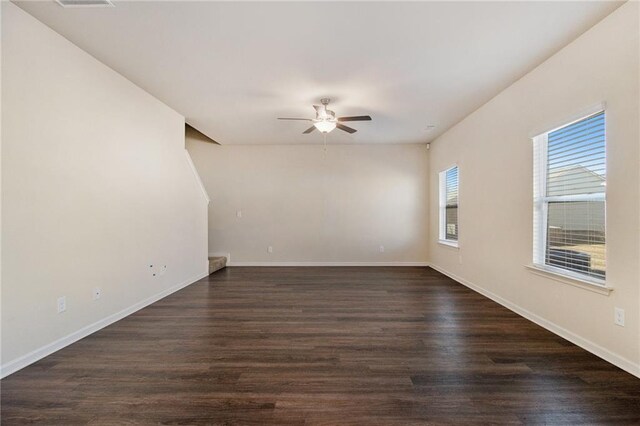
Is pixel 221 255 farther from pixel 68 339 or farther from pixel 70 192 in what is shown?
pixel 70 192

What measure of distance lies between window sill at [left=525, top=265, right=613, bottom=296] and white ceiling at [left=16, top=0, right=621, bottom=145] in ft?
6.67

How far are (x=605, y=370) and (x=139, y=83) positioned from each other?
5.01 metres

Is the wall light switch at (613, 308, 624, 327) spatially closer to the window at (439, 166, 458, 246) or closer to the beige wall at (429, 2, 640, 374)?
the beige wall at (429, 2, 640, 374)

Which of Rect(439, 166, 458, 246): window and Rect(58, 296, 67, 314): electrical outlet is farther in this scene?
Rect(439, 166, 458, 246): window

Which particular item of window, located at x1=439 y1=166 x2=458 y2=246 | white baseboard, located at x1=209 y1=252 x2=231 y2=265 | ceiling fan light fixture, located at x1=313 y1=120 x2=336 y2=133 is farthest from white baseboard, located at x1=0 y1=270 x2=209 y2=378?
window, located at x1=439 y1=166 x2=458 y2=246

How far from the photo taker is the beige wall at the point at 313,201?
20.5 feet

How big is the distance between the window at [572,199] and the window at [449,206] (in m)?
2.10

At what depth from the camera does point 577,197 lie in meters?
2.54

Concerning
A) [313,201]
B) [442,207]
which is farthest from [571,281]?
[313,201]

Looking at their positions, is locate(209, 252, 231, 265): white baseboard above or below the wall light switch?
below

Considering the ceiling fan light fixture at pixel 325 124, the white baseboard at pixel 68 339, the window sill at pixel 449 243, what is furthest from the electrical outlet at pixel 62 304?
the window sill at pixel 449 243

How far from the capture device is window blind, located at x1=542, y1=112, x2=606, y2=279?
7.60 feet

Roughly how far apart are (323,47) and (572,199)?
2594 millimetres

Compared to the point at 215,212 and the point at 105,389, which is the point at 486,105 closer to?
the point at 105,389
